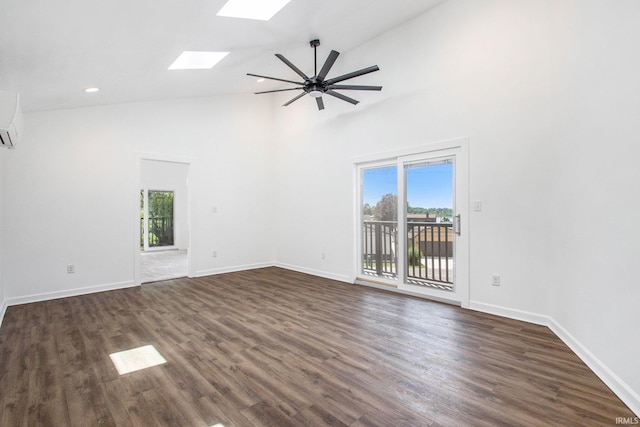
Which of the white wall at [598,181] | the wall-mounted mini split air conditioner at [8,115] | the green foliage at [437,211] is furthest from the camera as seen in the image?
the green foliage at [437,211]

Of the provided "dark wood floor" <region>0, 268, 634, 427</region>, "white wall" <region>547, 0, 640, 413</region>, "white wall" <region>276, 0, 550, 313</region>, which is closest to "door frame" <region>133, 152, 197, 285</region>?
"dark wood floor" <region>0, 268, 634, 427</region>

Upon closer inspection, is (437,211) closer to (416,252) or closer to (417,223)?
(417,223)

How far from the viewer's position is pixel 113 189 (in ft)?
16.4

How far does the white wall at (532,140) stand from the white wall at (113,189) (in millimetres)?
1960

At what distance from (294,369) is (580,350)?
2.36 metres

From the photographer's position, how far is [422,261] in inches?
182

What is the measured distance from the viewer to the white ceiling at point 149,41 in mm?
2242

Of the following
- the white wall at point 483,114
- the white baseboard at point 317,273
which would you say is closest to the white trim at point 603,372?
the white wall at point 483,114

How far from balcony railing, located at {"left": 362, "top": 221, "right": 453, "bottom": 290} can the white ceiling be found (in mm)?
2765

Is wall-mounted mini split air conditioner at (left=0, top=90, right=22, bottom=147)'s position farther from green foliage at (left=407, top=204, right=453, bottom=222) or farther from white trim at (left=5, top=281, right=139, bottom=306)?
green foliage at (left=407, top=204, right=453, bottom=222)

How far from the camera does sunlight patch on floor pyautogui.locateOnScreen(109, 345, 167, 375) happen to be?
247 centimetres

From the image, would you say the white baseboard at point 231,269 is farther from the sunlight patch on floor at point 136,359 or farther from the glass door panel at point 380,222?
the sunlight patch on floor at point 136,359

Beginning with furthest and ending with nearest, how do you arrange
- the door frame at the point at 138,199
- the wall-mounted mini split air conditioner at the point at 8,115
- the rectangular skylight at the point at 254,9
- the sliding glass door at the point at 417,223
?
the door frame at the point at 138,199, the sliding glass door at the point at 417,223, the rectangular skylight at the point at 254,9, the wall-mounted mini split air conditioner at the point at 8,115

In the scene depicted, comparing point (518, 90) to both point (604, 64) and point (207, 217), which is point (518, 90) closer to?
point (604, 64)
